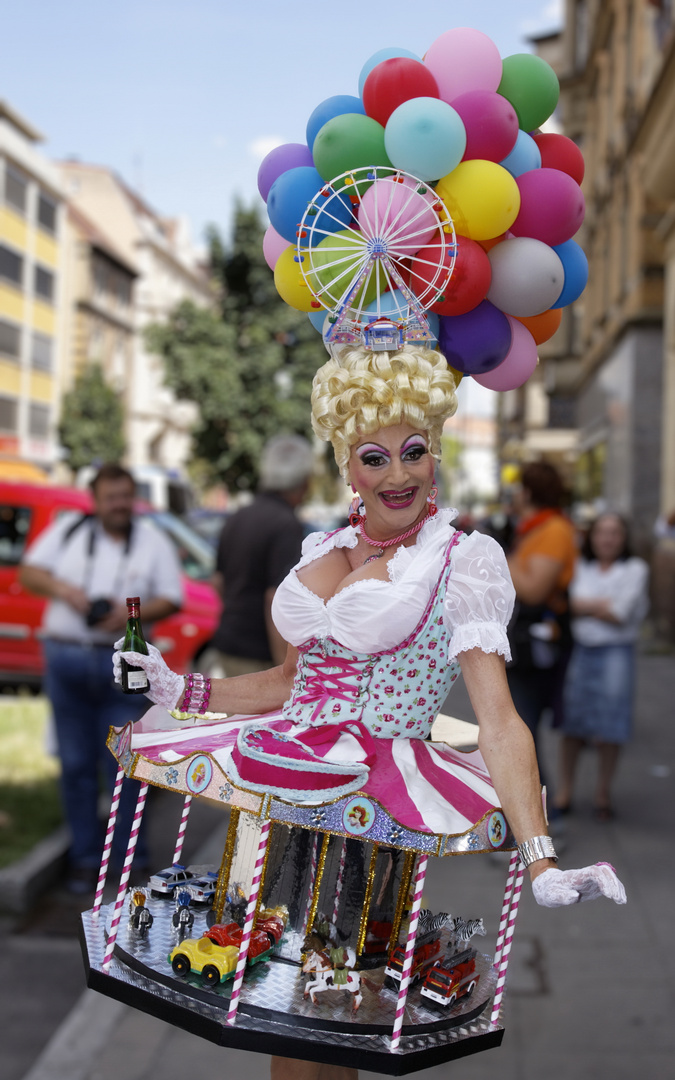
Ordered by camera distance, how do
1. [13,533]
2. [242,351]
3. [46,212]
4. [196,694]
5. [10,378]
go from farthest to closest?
1. [46,212]
2. [10,378]
3. [242,351]
4. [13,533]
5. [196,694]

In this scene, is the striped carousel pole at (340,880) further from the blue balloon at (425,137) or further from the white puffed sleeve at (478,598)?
the blue balloon at (425,137)

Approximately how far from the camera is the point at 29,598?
324 inches

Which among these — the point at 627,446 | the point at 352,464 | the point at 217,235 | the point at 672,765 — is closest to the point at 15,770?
the point at 672,765

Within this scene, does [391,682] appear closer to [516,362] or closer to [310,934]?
[310,934]

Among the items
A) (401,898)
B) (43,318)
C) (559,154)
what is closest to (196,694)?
(401,898)

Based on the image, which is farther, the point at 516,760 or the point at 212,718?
the point at 212,718

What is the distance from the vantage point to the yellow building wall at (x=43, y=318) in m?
41.8

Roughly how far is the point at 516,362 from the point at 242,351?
23.4m

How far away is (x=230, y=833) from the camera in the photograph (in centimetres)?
189

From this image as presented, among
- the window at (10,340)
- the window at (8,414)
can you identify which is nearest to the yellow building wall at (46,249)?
the window at (10,340)

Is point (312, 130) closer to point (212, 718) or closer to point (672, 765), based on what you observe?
point (212, 718)

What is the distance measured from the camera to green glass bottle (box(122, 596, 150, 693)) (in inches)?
73.5

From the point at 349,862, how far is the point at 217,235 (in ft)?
76.2

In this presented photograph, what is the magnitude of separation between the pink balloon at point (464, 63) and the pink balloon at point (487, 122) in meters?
0.04
